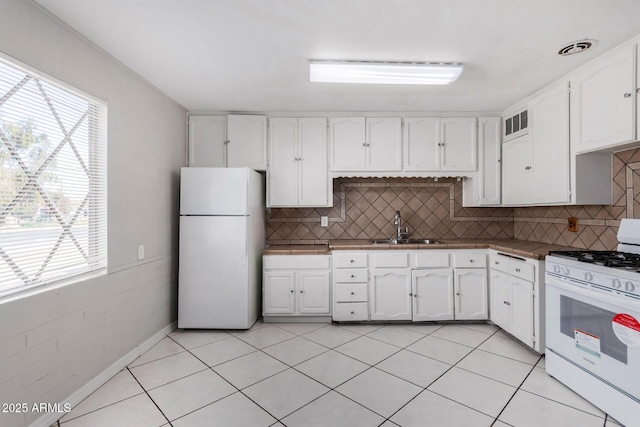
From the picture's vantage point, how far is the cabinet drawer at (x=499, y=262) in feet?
9.38

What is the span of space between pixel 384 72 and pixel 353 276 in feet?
6.40

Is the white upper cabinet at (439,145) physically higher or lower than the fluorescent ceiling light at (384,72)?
lower

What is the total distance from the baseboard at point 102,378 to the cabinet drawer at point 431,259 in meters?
2.61

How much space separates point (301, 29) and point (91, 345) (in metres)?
2.44

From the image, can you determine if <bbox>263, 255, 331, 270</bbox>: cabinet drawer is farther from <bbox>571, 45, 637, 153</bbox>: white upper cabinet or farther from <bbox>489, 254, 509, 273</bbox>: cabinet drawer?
<bbox>571, 45, 637, 153</bbox>: white upper cabinet

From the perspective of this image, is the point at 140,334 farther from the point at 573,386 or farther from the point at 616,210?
the point at 616,210

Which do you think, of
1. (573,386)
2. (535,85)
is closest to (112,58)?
(535,85)

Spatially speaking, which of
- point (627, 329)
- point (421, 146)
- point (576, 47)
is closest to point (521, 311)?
point (627, 329)

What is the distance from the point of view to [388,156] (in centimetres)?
340

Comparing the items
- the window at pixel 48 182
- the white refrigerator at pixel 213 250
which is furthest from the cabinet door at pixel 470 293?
the window at pixel 48 182

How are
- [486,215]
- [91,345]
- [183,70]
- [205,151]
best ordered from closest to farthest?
1. [91,345]
2. [183,70]
3. [205,151]
4. [486,215]

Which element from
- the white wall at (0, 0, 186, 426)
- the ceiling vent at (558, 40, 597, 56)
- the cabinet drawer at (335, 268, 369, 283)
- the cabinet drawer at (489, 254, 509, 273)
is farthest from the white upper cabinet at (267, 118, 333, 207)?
the ceiling vent at (558, 40, 597, 56)

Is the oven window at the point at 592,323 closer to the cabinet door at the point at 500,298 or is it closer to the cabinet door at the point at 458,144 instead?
the cabinet door at the point at 500,298

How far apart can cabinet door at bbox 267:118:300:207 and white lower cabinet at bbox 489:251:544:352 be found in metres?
2.28
